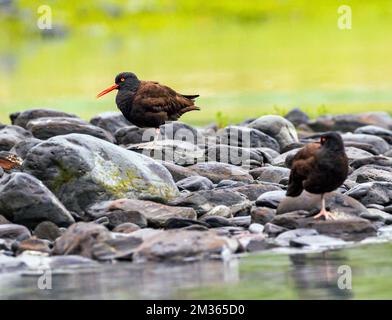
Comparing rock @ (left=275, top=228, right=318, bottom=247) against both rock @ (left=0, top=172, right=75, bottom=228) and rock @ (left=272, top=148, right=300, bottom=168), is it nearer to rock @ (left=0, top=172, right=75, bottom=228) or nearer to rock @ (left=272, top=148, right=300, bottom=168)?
rock @ (left=0, top=172, right=75, bottom=228)

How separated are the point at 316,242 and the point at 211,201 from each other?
2.08 m

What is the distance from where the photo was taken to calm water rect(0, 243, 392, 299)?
1177 cm

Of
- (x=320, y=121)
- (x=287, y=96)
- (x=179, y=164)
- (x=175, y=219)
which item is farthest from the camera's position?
(x=287, y=96)

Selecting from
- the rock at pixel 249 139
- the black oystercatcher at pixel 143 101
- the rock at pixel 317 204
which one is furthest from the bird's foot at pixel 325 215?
the rock at pixel 249 139

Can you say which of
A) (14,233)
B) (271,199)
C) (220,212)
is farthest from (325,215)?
(14,233)

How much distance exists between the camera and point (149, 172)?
52.5ft

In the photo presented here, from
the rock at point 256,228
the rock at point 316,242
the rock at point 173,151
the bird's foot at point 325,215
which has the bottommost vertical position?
the rock at point 316,242

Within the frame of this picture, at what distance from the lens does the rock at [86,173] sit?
50.5 ft

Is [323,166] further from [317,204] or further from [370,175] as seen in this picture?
[370,175]

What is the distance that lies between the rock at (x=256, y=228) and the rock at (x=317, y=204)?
0.41m

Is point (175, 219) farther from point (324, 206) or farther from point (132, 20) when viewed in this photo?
point (132, 20)

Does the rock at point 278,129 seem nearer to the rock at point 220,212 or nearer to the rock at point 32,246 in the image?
the rock at point 220,212

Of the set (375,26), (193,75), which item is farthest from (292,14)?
(193,75)

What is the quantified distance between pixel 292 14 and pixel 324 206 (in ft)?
231
